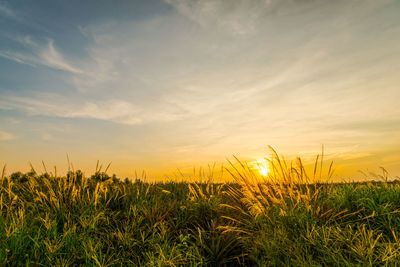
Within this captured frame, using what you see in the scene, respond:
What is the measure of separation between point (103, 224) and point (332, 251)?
3781 mm

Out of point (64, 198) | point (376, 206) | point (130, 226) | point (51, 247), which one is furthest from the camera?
point (64, 198)

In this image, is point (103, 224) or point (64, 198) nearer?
point (103, 224)

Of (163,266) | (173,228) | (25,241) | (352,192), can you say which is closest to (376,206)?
(352,192)

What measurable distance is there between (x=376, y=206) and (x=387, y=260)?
231 cm

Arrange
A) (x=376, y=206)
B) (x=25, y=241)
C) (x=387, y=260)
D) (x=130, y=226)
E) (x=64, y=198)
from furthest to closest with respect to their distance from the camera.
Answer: (x=64, y=198), (x=376, y=206), (x=130, y=226), (x=25, y=241), (x=387, y=260)

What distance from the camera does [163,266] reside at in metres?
3.23

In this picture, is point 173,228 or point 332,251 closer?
point 332,251

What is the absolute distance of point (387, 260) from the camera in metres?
3.12

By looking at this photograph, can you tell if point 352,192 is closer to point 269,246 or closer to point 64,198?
point 269,246

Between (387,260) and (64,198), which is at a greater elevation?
(64,198)

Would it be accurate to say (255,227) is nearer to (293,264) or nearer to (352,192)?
(293,264)

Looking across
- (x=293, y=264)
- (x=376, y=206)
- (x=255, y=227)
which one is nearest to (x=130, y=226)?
(x=255, y=227)

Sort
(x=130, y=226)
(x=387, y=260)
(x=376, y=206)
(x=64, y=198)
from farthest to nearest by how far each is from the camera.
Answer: (x=64, y=198)
(x=376, y=206)
(x=130, y=226)
(x=387, y=260)

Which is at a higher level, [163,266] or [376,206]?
[376,206]
